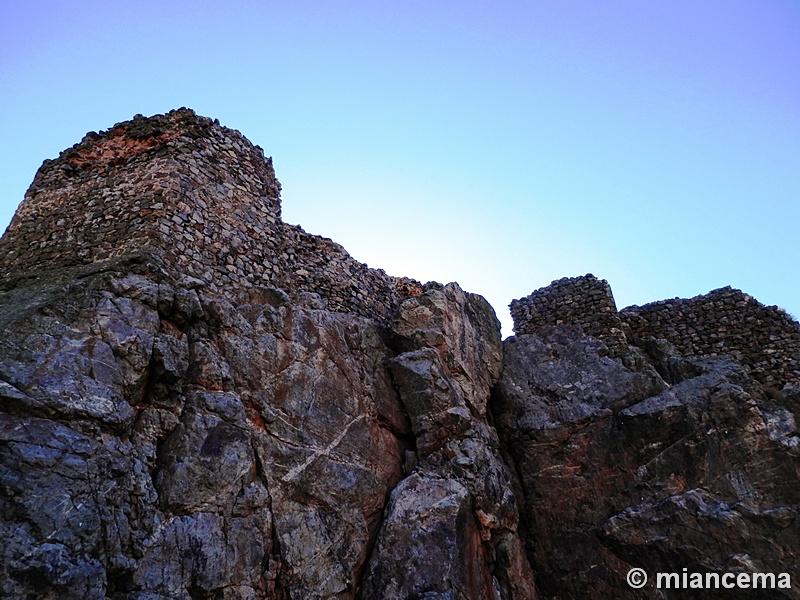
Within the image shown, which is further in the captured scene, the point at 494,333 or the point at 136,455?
the point at 494,333

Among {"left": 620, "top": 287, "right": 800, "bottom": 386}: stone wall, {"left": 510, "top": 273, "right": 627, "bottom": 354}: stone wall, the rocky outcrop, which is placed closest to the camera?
the rocky outcrop

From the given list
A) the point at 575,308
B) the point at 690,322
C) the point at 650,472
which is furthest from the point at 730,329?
the point at 650,472

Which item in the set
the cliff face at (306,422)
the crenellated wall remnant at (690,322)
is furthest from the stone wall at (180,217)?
the crenellated wall remnant at (690,322)

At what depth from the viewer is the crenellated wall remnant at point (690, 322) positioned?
12852 mm

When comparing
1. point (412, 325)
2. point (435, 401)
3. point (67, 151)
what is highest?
point (67, 151)

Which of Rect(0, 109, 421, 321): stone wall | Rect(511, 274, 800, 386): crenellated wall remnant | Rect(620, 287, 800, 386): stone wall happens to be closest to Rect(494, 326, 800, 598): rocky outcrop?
Rect(511, 274, 800, 386): crenellated wall remnant

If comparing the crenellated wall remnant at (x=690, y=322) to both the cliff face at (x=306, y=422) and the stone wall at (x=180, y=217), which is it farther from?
the stone wall at (x=180, y=217)

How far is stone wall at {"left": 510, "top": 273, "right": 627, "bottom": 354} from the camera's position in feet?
43.1

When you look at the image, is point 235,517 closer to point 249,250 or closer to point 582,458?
→ point 249,250

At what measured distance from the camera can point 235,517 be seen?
7078 mm

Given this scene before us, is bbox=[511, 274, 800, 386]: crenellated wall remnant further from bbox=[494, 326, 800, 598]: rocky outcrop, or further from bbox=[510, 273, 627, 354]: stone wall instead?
bbox=[494, 326, 800, 598]: rocky outcrop

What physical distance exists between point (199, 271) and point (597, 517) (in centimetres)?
795

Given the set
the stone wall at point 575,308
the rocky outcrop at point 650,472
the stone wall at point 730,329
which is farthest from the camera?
the stone wall at point 575,308

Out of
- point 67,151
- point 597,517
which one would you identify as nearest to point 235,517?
point 597,517
